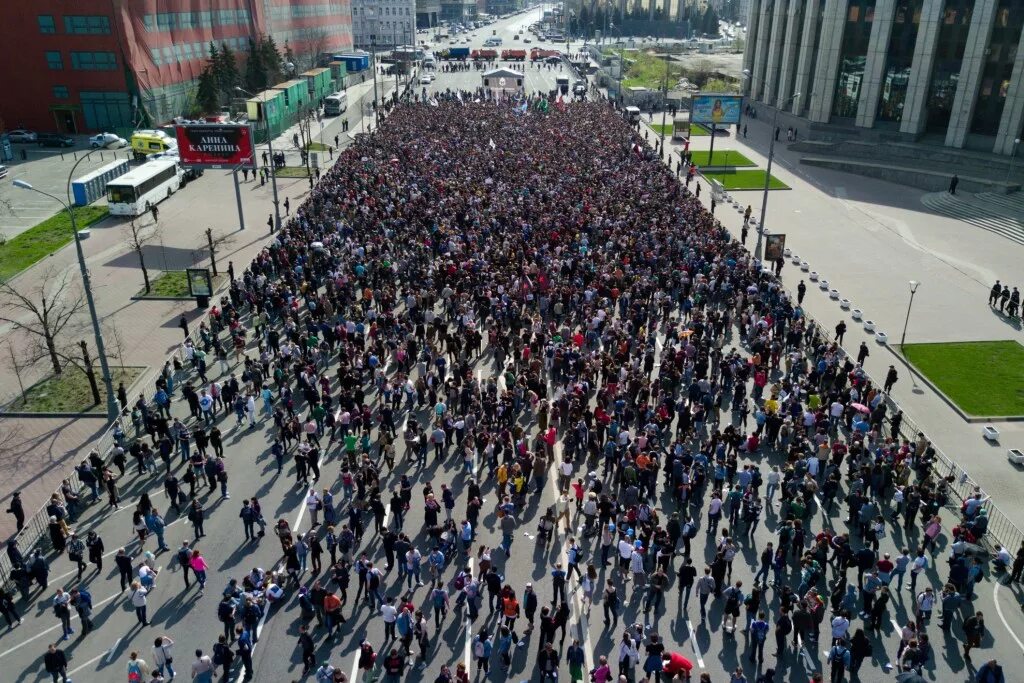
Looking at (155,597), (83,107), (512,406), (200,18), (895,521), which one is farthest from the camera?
(200,18)

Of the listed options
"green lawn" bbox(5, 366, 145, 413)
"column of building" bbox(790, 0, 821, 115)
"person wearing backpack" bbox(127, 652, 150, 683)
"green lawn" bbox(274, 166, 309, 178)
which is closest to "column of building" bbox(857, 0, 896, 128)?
"column of building" bbox(790, 0, 821, 115)

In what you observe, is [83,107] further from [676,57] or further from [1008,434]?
[676,57]

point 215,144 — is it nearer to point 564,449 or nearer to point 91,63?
point 564,449

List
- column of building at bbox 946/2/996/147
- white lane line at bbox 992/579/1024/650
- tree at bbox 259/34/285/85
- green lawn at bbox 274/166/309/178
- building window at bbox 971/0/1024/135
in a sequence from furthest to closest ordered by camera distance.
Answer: tree at bbox 259/34/285/85 < green lawn at bbox 274/166/309/178 < column of building at bbox 946/2/996/147 < building window at bbox 971/0/1024/135 < white lane line at bbox 992/579/1024/650

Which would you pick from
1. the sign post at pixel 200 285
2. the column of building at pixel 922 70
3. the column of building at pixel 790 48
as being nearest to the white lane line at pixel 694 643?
the sign post at pixel 200 285

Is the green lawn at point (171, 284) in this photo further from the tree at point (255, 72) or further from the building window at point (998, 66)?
the tree at point (255, 72)

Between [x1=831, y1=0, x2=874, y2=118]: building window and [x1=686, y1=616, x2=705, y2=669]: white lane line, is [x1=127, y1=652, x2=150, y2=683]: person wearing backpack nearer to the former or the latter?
[x1=686, y1=616, x2=705, y2=669]: white lane line

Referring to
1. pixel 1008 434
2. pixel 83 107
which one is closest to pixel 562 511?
pixel 1008 434
